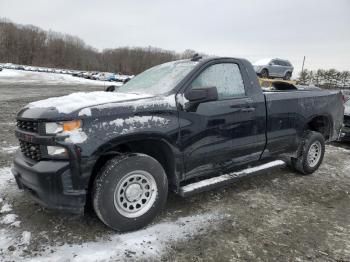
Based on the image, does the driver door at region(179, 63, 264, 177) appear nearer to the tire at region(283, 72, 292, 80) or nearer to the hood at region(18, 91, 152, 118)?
the hood at region(18, 91, 152, 118)

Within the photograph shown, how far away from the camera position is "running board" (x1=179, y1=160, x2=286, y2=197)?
3.87 m

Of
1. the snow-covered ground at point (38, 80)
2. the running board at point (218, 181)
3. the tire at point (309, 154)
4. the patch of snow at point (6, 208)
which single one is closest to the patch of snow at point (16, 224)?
the patch of snow at point (6, 208)

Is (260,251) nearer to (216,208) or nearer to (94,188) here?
(216,208)

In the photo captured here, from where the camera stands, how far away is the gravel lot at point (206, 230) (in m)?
3.18

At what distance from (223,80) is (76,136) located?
6.90ft

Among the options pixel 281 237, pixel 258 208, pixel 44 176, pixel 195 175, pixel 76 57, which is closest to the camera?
pixel 44 176

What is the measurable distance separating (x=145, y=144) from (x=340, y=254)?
2.26 metres

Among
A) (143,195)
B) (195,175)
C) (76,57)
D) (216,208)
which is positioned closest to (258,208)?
(216,208)

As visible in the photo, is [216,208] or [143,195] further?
[216,208]

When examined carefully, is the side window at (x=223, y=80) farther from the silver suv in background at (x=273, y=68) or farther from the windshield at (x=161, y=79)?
the silver suv in background at (x=273, y=68)

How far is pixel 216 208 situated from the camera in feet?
Result: 13.9

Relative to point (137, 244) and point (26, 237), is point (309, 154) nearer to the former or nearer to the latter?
point (137, 244)

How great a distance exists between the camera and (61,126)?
3.11 m

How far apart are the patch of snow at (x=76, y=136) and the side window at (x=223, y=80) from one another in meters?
1.47
